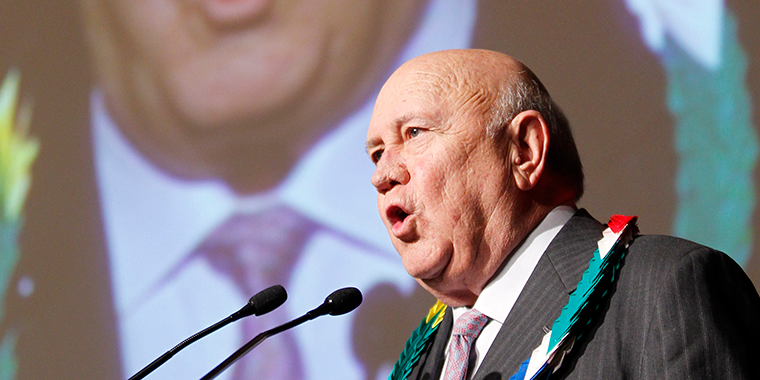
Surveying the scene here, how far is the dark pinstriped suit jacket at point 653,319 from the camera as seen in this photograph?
1.18m

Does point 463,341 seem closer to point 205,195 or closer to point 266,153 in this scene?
point 266,153

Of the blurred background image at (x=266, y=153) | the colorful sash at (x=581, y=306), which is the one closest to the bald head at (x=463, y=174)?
the colorful sash at (x=581, y=306)

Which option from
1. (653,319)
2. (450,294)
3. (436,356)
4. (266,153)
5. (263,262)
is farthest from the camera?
(266,153)

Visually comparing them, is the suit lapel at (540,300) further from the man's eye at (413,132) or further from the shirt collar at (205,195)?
the shirt collar at (205,195)

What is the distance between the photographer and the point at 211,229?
3.20m

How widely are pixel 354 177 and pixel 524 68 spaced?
4.98 feet

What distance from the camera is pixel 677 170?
2.75m

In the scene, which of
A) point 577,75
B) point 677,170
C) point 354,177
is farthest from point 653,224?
point 354,177

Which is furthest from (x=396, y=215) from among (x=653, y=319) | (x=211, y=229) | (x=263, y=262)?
(x=211, y=229)

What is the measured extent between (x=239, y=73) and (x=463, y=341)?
2109 mm

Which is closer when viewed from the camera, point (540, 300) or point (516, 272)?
point (540, 300)

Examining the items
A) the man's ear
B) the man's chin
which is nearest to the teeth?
the man's chin

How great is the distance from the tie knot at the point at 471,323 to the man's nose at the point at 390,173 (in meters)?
0.34

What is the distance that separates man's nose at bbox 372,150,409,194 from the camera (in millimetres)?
1575
